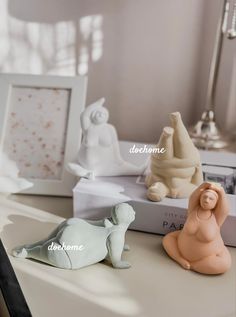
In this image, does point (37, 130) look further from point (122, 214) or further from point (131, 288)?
point (131, 288)

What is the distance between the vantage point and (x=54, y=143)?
969 mm

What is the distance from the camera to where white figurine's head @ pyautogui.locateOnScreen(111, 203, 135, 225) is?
0.72 m

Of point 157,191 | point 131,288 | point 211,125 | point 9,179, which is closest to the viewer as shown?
point 131,288

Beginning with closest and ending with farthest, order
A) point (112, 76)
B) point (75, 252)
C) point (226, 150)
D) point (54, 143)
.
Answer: point (75, 252) < point (54, 143) < point (226, 150) < point (112, 76)

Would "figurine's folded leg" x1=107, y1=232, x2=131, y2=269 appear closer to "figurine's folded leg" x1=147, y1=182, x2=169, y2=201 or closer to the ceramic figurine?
"figurine's folded leg" x1=147, y1=182, x2=169, y2=201

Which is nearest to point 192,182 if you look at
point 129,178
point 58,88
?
point 129,178

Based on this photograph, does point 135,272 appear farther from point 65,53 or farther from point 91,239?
point 65,53

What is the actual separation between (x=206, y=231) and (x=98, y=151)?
0.28m

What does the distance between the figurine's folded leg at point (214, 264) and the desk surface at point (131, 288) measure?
0.04 feet

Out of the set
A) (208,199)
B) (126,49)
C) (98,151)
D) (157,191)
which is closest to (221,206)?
(208,199)

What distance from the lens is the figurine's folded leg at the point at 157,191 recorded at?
0.77 meters

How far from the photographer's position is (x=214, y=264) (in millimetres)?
682

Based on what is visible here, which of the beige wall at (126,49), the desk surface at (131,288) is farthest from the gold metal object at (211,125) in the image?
the desk surface at (131,288)

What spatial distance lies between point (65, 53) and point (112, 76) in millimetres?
139
